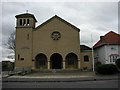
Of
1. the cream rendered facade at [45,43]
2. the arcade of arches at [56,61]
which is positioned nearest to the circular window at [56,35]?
the cream rendered facade at [45,43]

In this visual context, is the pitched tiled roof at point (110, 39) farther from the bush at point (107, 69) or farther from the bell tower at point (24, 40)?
the bell tower at point (24, 40)

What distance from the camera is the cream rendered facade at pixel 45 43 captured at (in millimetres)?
49312

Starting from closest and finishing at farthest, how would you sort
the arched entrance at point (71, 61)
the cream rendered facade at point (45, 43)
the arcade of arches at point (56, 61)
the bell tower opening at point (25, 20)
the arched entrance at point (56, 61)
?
the cream rendered facade at point (45, 43) → the arcade of arches at point (56, 61) → the bell tower opening at point (25, 20) → the arched entrance at point (71, 61) → the arched entrance at point (56, 61)

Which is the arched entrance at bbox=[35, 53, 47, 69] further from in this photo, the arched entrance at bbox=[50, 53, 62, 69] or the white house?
the white house

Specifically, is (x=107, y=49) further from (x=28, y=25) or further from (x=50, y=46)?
(x=28, y=25)

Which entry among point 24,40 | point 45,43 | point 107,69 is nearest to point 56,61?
point 45,43

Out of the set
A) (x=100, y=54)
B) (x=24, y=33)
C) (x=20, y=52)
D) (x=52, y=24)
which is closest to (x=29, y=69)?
(x=20, y=52)

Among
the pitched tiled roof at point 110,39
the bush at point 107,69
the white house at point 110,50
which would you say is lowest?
the bush at point 107,69

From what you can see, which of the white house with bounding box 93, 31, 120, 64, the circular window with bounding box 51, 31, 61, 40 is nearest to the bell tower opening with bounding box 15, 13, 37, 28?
the circular window with bounding box 51, 31, 61, 40

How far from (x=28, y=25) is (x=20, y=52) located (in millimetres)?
Answer: 6517

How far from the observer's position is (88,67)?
168 feet

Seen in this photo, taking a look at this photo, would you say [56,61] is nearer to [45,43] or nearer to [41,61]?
[41,61]

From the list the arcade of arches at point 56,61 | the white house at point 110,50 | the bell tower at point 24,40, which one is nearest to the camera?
the white house at point 110,50

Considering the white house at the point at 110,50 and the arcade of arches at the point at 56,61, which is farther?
the arcade of arches at the point at 56,61
